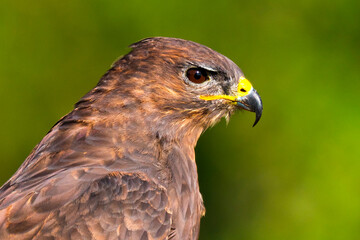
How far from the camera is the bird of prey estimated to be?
3385 millimetres

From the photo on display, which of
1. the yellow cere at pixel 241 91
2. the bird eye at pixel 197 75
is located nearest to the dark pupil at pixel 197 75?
the bird eye at pixel 197 75

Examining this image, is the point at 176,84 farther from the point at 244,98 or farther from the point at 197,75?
the point at 244,98

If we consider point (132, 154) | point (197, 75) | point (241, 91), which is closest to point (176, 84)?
point (197, 75)

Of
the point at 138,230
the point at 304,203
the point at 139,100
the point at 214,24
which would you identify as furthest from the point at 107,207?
the point at 214,24

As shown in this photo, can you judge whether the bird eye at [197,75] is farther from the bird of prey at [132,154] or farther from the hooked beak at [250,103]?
the hooked beak at [250,103]

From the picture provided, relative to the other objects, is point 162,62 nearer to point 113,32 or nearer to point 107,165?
point 107,165

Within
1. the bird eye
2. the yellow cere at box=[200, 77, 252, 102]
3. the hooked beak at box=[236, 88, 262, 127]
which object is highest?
the bird eye

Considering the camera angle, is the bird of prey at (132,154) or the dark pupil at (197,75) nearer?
the bird of prey at (132,154)

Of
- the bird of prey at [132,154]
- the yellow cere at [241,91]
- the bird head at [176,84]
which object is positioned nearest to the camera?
the bird of prey at [132,154]

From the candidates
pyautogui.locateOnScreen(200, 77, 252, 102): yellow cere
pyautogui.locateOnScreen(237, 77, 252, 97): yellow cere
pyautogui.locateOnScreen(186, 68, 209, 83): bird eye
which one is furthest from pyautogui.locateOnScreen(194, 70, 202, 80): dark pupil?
pyautogui.locateOnScreen(237, 77, 252, 97): yellow cere

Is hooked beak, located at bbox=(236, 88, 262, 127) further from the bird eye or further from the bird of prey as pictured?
the bird eye

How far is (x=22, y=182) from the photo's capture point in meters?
3.63

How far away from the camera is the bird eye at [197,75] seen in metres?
4.05

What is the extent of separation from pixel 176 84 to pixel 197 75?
126mm
